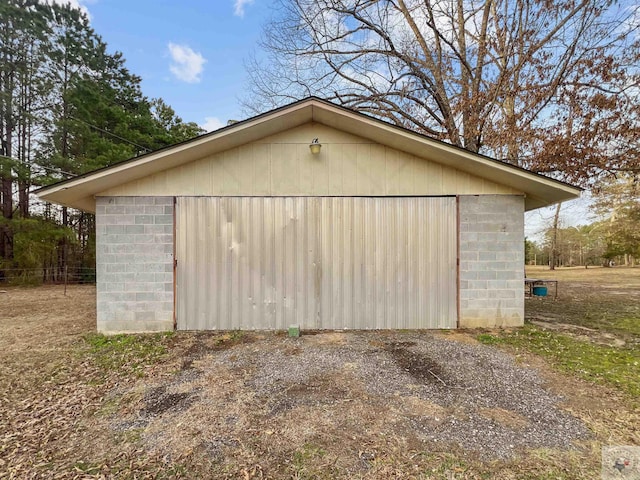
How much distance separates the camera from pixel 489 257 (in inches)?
199

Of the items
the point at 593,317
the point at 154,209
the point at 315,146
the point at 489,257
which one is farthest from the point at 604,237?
the point at 154,209

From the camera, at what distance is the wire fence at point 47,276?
457 inches

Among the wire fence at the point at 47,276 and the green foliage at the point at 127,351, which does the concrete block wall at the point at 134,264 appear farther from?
the wire fence at the point at 47,276

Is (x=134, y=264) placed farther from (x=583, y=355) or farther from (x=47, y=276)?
(x=47, y=276)

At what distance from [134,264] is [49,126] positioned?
12372 mm

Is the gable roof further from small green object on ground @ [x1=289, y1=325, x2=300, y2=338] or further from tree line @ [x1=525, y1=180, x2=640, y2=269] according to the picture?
tree line @ [x1=525, y1=180, x2=640, y2=269]

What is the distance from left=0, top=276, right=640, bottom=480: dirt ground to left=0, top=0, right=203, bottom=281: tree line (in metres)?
10.4

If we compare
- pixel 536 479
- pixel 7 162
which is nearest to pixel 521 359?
pixel 536 479

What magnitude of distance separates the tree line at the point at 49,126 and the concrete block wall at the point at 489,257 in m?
13.5

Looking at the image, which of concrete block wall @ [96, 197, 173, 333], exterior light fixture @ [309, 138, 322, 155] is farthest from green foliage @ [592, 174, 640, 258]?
concrete block wall @ [96, 197, 173, 333]

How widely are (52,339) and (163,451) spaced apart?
418cm

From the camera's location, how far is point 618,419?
2492 mm

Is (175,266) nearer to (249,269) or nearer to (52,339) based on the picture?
(249,269)

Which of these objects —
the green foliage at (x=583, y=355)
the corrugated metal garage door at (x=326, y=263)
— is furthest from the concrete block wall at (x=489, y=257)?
the green foliage at (x=583, y=355)
